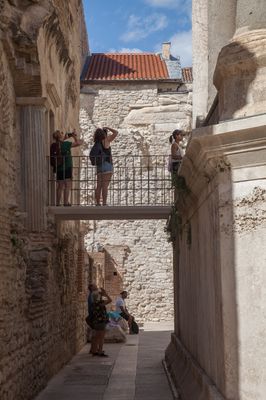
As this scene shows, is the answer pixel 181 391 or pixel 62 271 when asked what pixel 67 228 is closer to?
pixel 62 271

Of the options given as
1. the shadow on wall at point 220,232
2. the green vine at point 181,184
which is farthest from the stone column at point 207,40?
the shadow on wall at point 220,232

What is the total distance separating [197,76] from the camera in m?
9.77

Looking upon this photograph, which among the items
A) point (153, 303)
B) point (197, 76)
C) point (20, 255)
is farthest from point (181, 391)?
point (153, 303)

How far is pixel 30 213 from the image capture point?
36.8ft

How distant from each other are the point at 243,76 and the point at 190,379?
3929 mm

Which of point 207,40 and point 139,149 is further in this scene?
point 139,149

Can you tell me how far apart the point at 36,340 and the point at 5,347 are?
223cm

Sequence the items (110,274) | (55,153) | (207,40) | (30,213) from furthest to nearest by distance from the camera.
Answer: (110,274)
(55,153)
(30,213)
(207,40)

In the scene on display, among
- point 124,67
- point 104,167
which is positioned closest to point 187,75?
point 124,67

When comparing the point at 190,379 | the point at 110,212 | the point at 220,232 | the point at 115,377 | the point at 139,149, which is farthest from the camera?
the point at 139,149

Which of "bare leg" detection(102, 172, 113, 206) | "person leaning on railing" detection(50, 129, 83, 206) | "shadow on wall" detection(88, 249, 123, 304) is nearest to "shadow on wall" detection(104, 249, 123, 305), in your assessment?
"shadow on wall" detection(88, 249, 123, 304)

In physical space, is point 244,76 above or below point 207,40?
below

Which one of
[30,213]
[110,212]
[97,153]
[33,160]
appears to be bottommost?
[30,213]

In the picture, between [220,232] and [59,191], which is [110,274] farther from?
[220,232]
